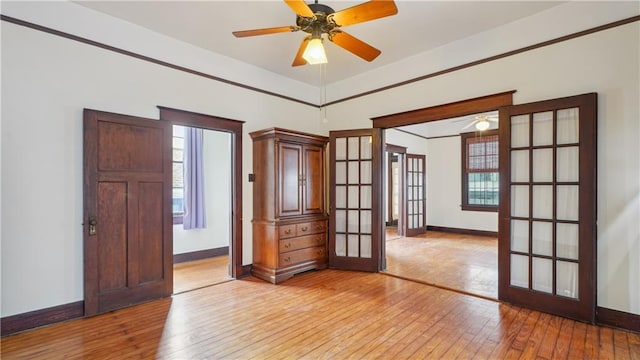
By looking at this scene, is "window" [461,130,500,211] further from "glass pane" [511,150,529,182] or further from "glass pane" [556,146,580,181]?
"glass pane" [556,146,580,181]

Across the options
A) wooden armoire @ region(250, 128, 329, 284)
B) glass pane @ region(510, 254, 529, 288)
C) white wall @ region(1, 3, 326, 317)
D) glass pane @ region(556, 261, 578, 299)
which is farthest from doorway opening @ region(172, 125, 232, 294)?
glass pane @ region(556, 261, 578, 299)

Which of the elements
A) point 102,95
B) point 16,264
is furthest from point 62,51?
point 16,264

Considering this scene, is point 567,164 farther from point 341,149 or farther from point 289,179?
point 289,179

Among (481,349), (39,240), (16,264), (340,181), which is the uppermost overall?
(340,181)

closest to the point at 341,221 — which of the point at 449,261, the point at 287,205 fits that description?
the point at 287,205

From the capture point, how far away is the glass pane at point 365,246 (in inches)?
182

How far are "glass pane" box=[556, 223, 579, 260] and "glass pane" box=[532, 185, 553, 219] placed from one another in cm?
16

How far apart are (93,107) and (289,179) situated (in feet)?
7.87

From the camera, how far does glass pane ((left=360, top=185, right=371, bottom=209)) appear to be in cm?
464

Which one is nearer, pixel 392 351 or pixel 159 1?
pixel 392 351

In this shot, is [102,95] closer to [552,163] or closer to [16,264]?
[16,264]

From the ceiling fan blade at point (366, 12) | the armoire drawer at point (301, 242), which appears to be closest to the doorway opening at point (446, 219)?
the armoire drawer at point (301, 242)

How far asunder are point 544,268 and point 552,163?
1.10 metres

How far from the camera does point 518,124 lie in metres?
3.27
